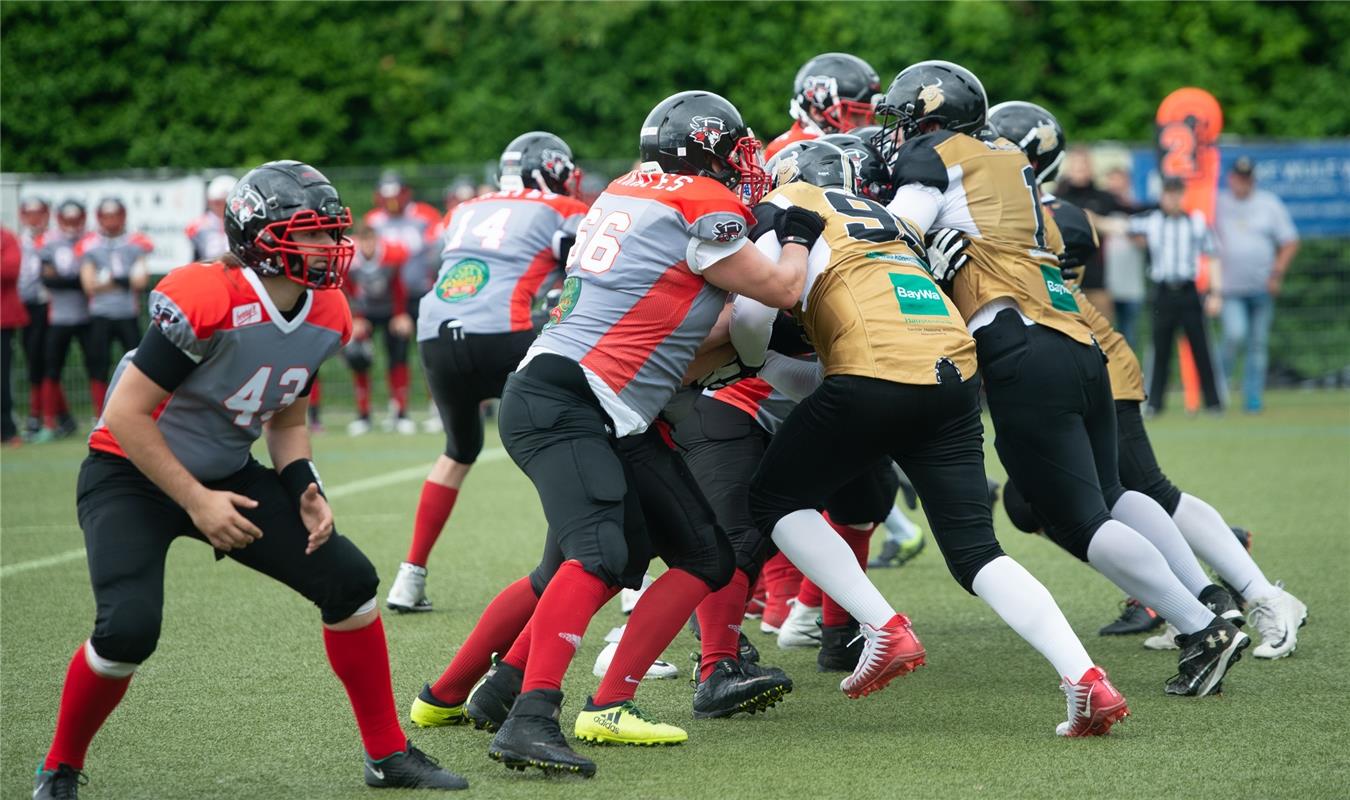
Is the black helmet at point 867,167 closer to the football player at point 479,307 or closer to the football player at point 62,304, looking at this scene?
the football player at point 479,307

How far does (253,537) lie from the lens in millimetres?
3900

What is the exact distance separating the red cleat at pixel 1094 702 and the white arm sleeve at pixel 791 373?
1.29m

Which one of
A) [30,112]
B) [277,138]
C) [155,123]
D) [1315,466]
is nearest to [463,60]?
[277,138]

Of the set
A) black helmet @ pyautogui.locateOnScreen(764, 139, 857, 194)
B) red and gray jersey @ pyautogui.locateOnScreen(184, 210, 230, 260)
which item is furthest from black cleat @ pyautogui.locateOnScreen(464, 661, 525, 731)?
red and gray jersey @ pyautogui.locateOnScreen(184, 210, 230, 260)

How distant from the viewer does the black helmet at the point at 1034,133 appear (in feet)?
19.0

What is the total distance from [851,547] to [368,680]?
7.14 ft

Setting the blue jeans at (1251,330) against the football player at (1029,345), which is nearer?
the football player at (1029,345)

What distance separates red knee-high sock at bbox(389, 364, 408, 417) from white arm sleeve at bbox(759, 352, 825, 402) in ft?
32.7

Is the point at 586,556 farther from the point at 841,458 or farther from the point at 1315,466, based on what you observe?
the point at 1315,466

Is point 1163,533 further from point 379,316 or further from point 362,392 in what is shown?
point 362,392

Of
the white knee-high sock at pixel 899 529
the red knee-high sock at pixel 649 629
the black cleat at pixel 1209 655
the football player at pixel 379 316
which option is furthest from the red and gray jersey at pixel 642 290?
the football player at pixel 379 316

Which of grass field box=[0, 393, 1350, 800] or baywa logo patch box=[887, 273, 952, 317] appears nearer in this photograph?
grass field box=[0, 393, 1350, 800]

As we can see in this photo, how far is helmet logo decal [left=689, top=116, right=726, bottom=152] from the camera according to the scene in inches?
179

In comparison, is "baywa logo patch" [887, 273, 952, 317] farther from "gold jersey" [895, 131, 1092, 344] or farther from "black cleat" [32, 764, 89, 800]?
"black cleat" [32, 764, 89, 800]
